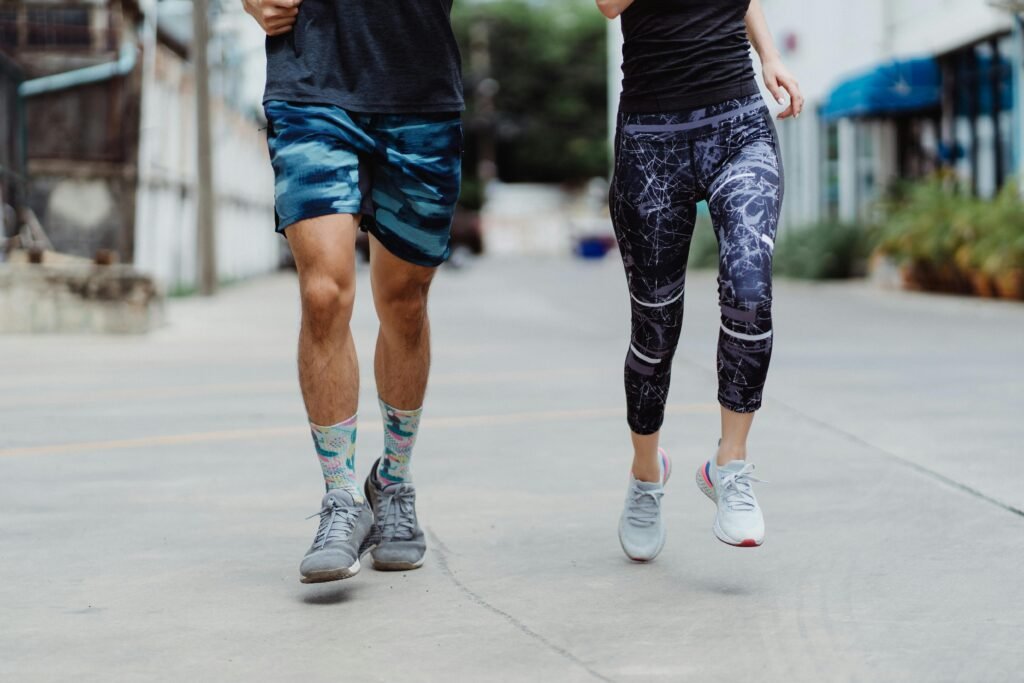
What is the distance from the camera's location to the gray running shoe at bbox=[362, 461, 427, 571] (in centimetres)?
412

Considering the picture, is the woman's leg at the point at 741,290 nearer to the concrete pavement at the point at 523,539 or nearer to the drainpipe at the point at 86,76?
the concrete pavement at the point at 523,539

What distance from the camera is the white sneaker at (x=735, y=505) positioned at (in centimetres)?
388

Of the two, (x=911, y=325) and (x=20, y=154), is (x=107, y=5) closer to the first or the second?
(x=20, y=154)

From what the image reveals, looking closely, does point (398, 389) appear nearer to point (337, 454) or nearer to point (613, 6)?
point (337, 454)

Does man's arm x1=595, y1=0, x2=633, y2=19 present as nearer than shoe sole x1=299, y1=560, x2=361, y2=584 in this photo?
No

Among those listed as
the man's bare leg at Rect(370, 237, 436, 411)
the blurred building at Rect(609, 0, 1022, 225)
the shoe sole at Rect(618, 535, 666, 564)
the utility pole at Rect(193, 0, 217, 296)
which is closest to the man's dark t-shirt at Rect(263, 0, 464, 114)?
the man's bare leg at Rect(370, 237, 436, 411)

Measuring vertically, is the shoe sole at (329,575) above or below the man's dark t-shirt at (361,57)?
below

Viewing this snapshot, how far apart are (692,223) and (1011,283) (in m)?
12.7

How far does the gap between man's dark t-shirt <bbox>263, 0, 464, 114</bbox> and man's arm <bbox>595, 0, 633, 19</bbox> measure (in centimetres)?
39

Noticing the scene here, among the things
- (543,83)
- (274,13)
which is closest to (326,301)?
(274,13)

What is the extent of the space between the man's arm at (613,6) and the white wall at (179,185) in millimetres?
11931

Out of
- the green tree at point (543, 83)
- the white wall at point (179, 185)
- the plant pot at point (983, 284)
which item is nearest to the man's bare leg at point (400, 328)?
the white wall at point (179, 185)

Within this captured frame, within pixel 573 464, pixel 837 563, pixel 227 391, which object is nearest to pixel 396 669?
pixel 837 563

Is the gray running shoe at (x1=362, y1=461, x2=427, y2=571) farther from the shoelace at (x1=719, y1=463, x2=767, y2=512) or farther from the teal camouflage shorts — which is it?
the shoelace at (x1=719, y1=463, x2=767, y2=512)
